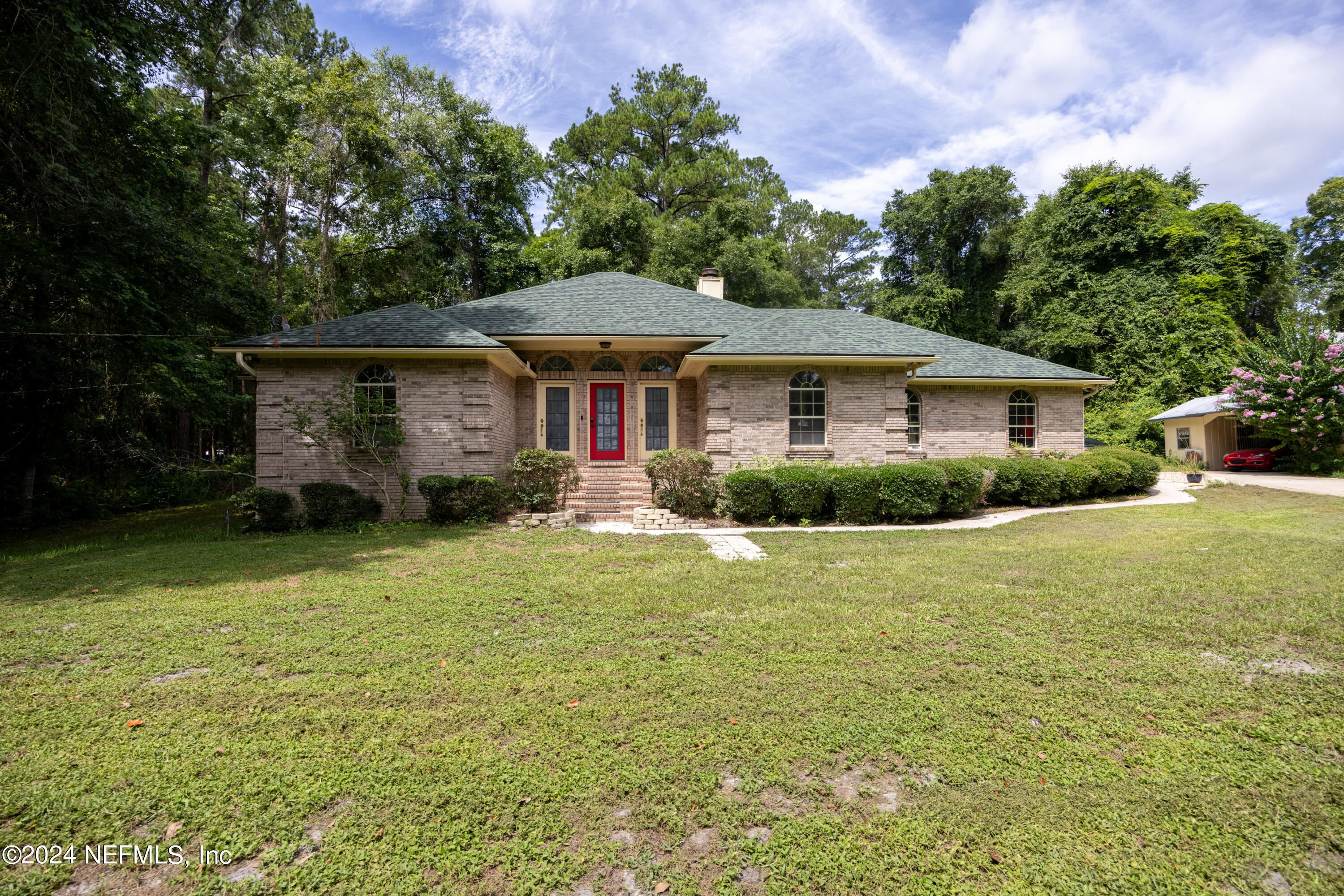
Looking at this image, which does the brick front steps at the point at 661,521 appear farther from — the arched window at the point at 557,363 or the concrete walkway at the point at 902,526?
the arched window at the point at 557,363

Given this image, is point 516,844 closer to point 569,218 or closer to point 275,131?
point 275,131

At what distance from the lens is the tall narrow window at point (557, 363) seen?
14.4 meters

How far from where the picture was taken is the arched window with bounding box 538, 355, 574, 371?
1441 cm

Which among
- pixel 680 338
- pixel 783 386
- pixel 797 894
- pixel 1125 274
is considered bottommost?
pixel 797 894

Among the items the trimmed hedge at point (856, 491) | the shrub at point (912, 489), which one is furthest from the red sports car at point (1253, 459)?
the shrub at point (912, 489)

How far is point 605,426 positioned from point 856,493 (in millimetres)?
6721

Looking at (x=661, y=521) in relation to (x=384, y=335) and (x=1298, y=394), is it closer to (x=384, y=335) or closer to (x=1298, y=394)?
(x=384, y=335)

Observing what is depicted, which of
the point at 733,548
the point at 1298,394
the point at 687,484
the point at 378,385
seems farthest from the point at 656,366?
the point at 1298,394

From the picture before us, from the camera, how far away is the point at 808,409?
43.9ft

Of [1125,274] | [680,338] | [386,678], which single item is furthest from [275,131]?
[1125,274]

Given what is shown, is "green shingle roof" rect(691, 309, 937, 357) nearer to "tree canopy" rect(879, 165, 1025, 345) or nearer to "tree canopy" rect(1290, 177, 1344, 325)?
"tree canopy" rect(879, 165, 1025, 345)

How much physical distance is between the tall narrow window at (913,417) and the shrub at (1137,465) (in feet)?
13.5

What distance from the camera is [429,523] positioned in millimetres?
11250

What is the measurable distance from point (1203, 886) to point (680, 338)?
1233 cm
